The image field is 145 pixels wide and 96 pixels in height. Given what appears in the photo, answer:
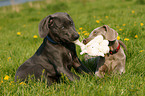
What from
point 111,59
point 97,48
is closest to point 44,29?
point 97,48

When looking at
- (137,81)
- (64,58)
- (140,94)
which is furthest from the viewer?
(64,58)

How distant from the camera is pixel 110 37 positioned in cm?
309

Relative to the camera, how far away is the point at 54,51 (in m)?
3.03

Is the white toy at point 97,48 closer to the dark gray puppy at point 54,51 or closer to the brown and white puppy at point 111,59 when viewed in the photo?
the dark gray puppy at point 54,51

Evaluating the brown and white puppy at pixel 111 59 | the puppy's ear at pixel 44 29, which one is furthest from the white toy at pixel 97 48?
the puppy's ear at pixel 44 29

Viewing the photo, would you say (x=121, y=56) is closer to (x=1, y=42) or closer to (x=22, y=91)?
(x=22, y=91)

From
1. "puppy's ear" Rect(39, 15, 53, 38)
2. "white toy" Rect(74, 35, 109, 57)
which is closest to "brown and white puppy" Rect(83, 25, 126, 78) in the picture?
"white toy" Rect(74, 35, 109, 57)

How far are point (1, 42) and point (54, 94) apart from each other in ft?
13.8

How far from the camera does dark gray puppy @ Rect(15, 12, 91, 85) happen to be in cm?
290

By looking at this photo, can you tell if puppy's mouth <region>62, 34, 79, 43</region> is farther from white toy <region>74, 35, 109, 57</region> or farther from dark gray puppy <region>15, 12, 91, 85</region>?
white toy <region>74, 35, 109, 57</region>

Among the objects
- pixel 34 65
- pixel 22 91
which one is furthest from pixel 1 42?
pixel 22 91

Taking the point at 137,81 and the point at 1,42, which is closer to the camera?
the point at 137,81

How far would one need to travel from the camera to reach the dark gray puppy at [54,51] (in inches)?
114

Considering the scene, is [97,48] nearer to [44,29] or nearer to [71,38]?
[71,38]
